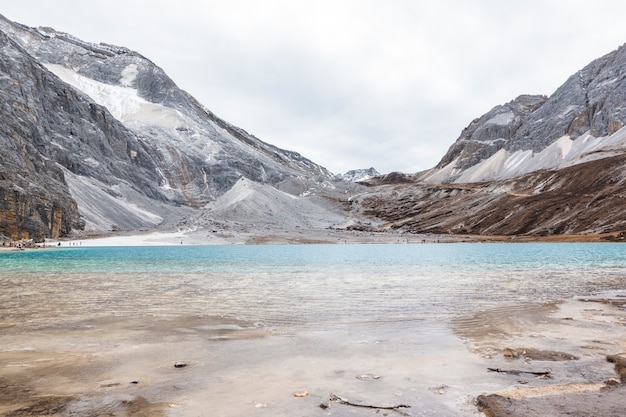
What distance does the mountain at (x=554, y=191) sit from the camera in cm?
10012

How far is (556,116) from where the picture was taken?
7805 inches

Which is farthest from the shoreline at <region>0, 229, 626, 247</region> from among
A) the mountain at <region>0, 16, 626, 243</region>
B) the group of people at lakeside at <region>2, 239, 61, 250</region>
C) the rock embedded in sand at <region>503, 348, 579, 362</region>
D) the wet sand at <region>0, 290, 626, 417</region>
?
the rock embedded in sand at <region>503, 348, 579, 362</region>

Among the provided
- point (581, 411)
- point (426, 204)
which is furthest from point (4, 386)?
point (426, 204)

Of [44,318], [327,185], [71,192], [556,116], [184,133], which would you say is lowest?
[44,318]

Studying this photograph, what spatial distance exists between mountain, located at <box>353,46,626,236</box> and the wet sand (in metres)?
89.4

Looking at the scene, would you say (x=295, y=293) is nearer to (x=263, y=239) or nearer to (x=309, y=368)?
(x=309, y=368)

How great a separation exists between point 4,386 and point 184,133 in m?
197

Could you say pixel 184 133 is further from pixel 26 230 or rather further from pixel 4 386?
pixel 4 386

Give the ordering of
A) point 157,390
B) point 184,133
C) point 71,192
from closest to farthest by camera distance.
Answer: point 157,390 < point 71,192 < point 184,133

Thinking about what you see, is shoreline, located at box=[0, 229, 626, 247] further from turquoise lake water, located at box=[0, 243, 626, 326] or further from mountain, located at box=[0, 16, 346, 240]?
turquoise lake water, located at box=[0, 243, 626, 326]

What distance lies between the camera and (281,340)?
11406 millimetres

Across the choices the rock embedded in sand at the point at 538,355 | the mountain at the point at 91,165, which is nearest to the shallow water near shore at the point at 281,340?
the rock embedded in sand at the point at 538,355

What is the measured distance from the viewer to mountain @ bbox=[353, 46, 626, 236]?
328ft

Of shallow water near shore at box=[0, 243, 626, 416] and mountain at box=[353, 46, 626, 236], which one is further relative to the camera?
mountain at box=[353, 46, 626, 236]
